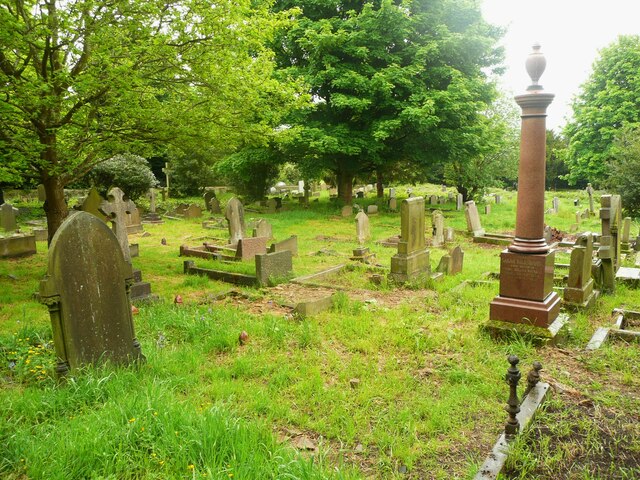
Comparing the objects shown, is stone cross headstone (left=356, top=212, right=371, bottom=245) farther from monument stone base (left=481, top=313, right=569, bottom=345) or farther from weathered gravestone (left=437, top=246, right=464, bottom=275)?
monument stone base (left=481, top=313, right=569, bottom=345)

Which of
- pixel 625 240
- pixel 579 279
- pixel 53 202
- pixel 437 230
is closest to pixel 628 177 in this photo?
pixel 625 240

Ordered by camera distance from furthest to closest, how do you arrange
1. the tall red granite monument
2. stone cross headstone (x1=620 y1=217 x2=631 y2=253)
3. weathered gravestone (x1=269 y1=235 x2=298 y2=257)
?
1. stone cross headstone (x1=620 y1=217 x2=631 y2=253)
2. weathered gravestone (x1=269 y1=235 x2=298 y2=257)
3. the tall red granite monument

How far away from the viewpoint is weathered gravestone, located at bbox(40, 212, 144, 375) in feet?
14.1

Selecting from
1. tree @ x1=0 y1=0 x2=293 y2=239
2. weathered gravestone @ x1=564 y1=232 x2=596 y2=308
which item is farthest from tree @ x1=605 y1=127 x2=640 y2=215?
tree @ x1=0 y1=0 x2=293 y2=239

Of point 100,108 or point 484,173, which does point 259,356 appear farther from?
point 484,173

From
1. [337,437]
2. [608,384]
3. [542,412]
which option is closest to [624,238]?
[608,384]

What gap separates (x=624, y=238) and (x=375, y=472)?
13563 millimetres

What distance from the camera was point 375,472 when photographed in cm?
330

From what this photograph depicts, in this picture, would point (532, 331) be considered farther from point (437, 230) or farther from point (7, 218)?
point (7, 218)

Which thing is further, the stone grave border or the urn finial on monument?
the urn finial on monument

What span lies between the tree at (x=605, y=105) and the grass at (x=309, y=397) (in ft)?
85.4

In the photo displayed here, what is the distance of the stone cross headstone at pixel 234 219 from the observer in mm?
12930

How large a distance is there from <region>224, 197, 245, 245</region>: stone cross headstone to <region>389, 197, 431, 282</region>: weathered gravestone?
215 inches

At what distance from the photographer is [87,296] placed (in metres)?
4.54
